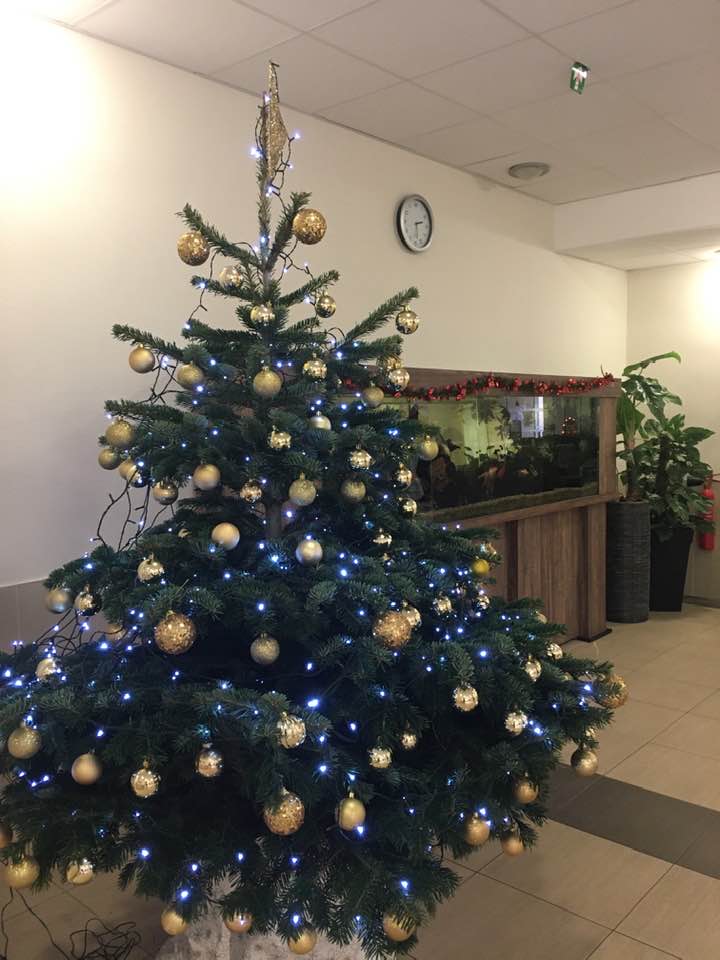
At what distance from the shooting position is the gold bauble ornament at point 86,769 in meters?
1.63

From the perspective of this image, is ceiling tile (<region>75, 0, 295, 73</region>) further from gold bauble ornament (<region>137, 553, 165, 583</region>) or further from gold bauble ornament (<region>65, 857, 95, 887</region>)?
gold bauble ornament (<region>65, 857, 95, 887</region>)

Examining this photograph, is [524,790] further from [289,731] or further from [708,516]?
[708,516]

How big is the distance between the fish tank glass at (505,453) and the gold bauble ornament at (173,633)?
201cm

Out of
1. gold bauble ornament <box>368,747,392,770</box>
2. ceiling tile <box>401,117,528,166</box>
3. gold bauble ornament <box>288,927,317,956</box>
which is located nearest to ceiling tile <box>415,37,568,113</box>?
ceiling tile <box>401,117,528,166</box>

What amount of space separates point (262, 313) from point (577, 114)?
8.84 ft

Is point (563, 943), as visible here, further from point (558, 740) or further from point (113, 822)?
point (113, 822)

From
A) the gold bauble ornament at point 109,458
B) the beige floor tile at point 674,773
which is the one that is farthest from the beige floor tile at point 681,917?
the gold bauble ornament at point 109,458

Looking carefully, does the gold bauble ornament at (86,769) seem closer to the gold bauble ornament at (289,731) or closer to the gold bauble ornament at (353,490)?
the gold bauble ornament at (289,731)

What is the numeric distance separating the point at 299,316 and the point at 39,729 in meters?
2.59

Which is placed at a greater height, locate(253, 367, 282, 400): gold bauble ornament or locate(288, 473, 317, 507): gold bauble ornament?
locate(253, 367, 282, 400): gold bauble ornament

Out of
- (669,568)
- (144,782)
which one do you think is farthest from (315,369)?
(669,568)

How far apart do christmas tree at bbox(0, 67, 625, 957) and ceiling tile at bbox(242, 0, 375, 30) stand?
950mm

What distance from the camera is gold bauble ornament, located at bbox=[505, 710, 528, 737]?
71.3 inches

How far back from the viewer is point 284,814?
152cm
